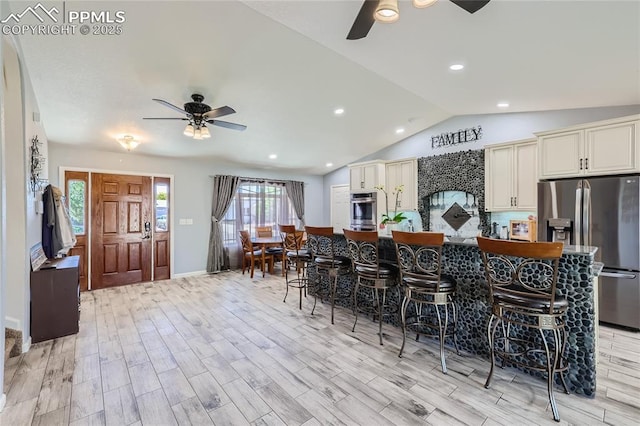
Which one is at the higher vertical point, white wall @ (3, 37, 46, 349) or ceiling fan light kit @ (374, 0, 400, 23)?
ceiling fan light kit @ (374, 0, 400, 23)

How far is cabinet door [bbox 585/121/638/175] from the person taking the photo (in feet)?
10.0

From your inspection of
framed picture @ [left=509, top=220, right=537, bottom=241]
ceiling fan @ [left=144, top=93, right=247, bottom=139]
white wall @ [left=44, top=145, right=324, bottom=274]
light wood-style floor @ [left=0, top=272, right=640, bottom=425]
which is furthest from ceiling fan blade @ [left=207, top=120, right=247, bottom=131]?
framed picture @ [left=509, top=220, right=537, bottom=241]

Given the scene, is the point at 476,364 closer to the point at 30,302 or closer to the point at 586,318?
the point at 586,318

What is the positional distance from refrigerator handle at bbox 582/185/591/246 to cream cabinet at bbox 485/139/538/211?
0.76m

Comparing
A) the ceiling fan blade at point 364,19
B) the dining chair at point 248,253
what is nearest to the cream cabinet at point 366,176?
the dining chair at point 248,253

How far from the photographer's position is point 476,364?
7.73 ft

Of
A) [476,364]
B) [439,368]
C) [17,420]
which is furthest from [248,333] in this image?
[476,364]

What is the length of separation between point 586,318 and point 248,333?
9.82 feet

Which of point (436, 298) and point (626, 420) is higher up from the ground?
point (436, 298)

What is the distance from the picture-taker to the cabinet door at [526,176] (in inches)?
160

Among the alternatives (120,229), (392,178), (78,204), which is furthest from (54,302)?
(392,178)

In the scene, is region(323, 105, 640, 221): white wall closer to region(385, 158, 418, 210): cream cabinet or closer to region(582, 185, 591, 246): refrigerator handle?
region(385, 158, 418, 210): cream cabinet

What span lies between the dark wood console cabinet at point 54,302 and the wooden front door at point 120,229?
202cm

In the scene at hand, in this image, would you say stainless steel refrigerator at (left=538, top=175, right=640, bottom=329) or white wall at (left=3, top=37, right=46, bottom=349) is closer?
white wall at (left=3, top=37, right=46, bottom=349)
